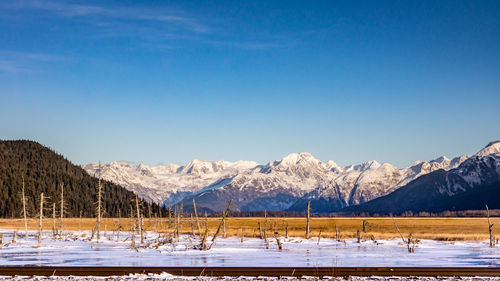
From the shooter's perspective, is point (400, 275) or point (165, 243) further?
point (165, 243)

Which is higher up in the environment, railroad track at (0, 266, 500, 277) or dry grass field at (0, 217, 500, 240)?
railroad track at (0, 266, 500, 277)

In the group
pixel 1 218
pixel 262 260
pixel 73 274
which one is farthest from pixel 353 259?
pixel 1 218

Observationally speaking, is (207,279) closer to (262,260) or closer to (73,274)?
(73,274)

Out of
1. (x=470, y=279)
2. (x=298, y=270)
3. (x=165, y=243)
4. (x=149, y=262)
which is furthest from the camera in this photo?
(x=165, y=243)

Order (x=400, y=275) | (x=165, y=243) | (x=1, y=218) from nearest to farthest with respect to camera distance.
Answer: (x=400, y=275) < (x=165, y=243) < (x=1, y=218)

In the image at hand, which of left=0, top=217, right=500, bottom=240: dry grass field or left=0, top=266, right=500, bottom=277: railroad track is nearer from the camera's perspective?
left=0, top=266, right=500, bottom=277: railroad track

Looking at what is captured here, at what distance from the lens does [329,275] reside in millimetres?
30516

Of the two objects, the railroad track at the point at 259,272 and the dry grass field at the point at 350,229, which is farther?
the dry grass field at the point at 350,229

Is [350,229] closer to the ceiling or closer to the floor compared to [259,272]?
closer to the floor

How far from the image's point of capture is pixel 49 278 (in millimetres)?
29422

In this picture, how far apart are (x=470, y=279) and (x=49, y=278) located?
891 inches

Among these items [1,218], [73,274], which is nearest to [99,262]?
[73,274]

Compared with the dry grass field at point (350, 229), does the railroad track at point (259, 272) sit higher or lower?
higher

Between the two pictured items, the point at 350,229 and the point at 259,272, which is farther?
the point at 350,229
